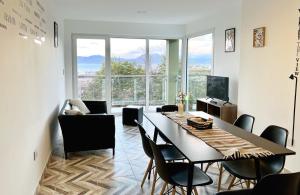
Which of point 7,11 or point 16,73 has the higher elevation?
point 7,11

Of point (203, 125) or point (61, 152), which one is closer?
point (203, 125)

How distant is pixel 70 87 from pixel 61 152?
10.1 feet

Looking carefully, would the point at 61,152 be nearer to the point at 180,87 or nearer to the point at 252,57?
the point at 252,57

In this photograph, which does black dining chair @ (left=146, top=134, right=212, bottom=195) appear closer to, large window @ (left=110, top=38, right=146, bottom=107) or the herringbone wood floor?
the herringbone wood floor

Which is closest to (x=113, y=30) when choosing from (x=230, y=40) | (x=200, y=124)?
(x=230, y=40)

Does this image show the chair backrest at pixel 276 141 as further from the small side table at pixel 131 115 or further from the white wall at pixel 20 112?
the small side table at pixel 131 115

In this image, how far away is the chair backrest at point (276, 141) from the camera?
2633 mm

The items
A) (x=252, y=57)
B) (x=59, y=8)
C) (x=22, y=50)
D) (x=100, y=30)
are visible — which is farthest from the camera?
(x=100, y=30)

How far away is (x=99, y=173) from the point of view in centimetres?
367

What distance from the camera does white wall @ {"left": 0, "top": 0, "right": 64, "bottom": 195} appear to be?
2008 millimetres

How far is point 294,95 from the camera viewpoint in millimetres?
3477

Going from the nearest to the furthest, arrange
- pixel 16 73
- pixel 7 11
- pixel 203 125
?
1. pixel 7 11
2. pixel 16 73
3. pixel 203 125

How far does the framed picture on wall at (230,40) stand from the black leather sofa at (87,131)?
2.78 meters

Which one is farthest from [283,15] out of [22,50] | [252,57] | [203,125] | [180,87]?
[180,87]
